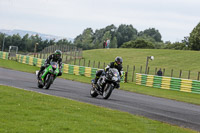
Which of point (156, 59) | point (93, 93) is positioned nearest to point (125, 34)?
point (156, 59)

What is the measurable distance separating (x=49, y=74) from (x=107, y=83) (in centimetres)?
301

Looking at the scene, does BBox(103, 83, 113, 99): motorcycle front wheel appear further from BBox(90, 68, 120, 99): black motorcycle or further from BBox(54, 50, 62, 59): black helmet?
BBox(54, 50, 62, 59): black helmet

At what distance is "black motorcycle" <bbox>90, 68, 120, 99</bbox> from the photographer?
15137mm

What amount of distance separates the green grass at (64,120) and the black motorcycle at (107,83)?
412cm

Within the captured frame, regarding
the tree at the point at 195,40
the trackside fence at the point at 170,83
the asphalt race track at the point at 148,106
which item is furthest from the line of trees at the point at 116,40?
the asphalt race track at the point at 148,106

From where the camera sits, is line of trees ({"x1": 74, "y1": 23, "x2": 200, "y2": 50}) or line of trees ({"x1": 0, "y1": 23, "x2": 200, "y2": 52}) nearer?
line of trees ({"x1": 0, "y1": 23, "x2": 200, "y2": 52})

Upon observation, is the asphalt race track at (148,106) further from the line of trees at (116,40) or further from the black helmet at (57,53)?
the line of trees at (116,40)

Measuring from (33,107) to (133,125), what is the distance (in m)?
2.59

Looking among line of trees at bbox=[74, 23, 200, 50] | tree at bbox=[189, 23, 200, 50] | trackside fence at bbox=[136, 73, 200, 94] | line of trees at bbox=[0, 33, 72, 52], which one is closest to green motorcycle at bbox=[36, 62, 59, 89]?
trackside fence at bbox=[136, 73, 200, 94]

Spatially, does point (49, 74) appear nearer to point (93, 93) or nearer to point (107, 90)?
point (93, 93)

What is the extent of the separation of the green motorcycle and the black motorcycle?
1903 millimetres

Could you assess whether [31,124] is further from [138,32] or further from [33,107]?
[138,32]

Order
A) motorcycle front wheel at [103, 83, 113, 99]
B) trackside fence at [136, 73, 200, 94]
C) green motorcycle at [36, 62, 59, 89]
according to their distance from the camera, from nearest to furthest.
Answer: motorcycle front wheel at [103, 83, 113, 99], green motorcycle at [36, 62, 59, 89], trackside fence at [136, 73, 200, 94]

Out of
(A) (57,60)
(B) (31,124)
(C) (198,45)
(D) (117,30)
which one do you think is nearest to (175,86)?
(A) (57,60)
